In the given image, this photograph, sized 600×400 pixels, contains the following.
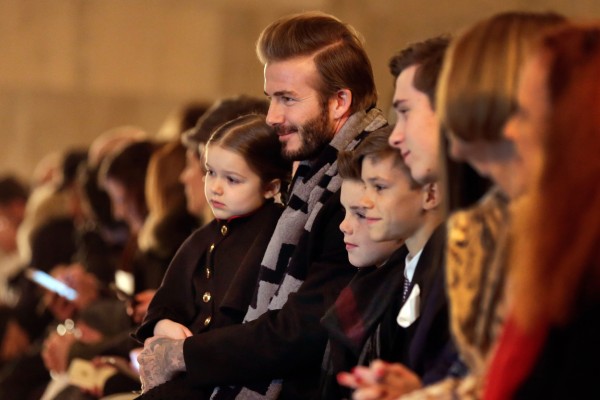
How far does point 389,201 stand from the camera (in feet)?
11.6

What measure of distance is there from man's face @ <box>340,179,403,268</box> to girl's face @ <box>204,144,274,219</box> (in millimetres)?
684

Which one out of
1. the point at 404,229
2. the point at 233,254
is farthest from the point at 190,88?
the point at 404,229

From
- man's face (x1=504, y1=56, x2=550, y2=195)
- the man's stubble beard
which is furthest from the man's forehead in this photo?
man's face (x1=504, y1=56, x2=550, y2=195)

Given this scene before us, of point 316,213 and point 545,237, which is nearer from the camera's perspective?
point 545,237

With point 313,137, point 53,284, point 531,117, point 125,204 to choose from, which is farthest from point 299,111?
point 53,284

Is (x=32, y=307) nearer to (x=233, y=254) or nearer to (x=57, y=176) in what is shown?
(x=57, y=176)

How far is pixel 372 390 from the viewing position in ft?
9.10

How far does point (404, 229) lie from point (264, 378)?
77 cm

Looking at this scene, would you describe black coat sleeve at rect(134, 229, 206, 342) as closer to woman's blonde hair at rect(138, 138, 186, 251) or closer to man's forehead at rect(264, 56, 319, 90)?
man's forehead at rect(264, 56, 319, 90)

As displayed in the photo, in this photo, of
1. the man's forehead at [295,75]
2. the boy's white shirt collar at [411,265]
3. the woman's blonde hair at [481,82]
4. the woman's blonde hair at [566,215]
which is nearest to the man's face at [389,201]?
the boy's white shirt collar at [411,265]

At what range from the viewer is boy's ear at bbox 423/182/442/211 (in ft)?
11.5

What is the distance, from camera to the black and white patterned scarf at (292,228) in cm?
399

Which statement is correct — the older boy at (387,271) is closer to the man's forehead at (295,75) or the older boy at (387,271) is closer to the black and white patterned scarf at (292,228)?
the black and white patterned scarf at (292,228)

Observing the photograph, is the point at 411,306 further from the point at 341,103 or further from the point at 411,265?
the point at 341,103
